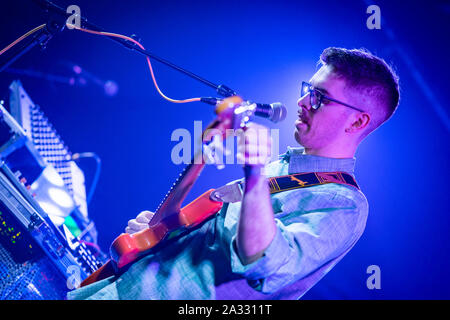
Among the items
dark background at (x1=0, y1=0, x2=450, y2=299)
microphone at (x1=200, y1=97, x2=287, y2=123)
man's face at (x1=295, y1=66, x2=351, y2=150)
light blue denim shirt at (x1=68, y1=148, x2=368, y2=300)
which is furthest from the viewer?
dark background at (x1=0, y1=0, x2=450, y2=299)

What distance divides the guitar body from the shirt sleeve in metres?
0.44

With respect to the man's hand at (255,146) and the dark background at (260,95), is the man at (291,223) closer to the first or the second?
the man's hand at (255,146)

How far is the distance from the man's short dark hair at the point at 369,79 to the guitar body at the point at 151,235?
972 mm

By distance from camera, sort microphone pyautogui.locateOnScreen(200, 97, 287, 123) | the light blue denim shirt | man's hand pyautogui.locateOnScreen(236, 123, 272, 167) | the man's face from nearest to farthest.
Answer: man's hand pyautogui.locateOnScreen(236, 123, 272, 167) < the light blue denim shirt < microphone pyautogui.locateOnScreen(200, 97, 287, 123) < the man's face

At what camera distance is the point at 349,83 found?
1.46 m

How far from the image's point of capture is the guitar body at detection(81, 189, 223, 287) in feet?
4.40

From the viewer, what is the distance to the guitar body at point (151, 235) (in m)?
1.34

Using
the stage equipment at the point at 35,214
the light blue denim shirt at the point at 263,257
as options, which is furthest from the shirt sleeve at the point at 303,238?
the stage equipment at the point at 35,214

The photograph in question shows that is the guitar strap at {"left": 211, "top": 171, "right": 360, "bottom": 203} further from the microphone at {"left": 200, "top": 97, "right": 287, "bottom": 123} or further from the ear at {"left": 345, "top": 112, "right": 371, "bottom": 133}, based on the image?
the microphone at {"left": 200, "top": 97, "right": 287, "bottom": 123}

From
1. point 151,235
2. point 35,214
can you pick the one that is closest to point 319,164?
point 151,235

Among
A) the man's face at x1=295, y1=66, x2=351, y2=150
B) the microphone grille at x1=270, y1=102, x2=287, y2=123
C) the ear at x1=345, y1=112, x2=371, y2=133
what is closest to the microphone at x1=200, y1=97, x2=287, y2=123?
Answer: the microphone grille at x1=270, y1=102, x2=287, y2=123

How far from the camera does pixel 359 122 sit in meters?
1.50

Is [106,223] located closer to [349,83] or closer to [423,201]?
[349,83]
